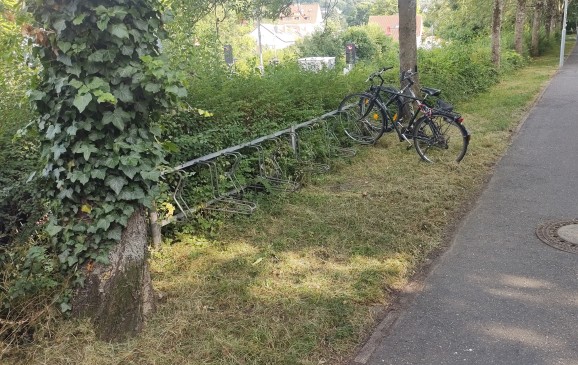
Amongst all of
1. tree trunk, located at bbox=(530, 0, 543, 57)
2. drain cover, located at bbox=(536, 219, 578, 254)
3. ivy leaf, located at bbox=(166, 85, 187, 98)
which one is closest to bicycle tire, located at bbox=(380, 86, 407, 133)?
drain cover, located at bbox=(536, 219, 578, 254)

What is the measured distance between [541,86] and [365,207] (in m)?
13.1

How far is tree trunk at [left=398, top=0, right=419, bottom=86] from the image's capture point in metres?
9.52

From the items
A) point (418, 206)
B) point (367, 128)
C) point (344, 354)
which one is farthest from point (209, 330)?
point (367, 128)

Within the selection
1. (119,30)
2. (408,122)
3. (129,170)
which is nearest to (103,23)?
(119,30)

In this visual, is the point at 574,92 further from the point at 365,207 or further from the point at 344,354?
the point at 344,354

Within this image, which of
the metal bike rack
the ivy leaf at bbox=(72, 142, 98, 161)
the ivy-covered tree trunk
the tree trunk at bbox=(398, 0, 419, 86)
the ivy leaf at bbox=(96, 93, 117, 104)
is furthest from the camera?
the tree trunk at bbox=(398, 0, 419, 86)

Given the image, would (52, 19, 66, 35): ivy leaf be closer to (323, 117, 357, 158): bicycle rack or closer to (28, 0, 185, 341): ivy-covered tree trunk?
(28, 0, 185, 341): ivy-covered tree trunk

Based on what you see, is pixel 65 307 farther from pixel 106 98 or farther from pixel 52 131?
pixel 106 98

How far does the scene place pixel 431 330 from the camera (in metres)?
3.55

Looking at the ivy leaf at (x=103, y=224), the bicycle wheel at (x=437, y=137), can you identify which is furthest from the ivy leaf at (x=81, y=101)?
the bicycle wheel at (x=437, y=137)

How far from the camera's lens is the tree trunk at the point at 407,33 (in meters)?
9.52

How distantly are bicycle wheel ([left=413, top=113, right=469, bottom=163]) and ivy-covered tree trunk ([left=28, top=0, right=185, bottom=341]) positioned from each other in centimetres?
513

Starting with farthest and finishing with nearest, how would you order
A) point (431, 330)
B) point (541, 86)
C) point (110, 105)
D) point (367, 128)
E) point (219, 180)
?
point (541, 86)
point (367, 128)
point (219, 180)
point (431, 330)
point (110, 105)

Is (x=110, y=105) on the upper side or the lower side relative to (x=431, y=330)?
upper
